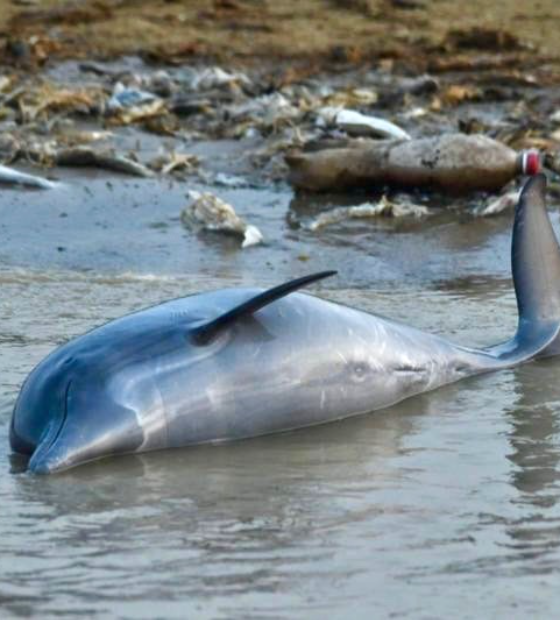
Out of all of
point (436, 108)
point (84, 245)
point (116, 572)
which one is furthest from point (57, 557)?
point (436, 108)

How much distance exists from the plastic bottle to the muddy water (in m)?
2.68

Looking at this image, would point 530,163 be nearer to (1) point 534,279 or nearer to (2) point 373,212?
(1) point 534,279

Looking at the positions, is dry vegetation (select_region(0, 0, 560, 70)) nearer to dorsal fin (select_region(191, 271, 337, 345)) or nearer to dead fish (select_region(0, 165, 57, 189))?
dead fish (select_region(0, 165, 57, 189))

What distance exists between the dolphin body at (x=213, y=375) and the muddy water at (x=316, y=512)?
74 mm

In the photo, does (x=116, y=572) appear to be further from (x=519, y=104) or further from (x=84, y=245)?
(x=519, y=104)

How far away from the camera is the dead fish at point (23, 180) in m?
11.2

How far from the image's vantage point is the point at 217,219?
10.2 metres

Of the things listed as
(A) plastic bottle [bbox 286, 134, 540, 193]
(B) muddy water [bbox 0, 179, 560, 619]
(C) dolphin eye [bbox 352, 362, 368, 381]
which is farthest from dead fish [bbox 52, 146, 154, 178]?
(C) dolphin eye [bbox 352, 362, 368, 381]

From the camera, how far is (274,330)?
612cm

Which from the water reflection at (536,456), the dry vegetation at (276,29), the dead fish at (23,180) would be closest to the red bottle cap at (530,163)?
the water reflection at (536,456)

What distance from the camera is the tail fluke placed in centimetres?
715

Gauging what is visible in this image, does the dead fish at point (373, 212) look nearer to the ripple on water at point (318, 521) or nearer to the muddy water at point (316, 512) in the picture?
the muddy water at point (316, 512)

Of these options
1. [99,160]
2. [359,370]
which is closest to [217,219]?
[99,160]

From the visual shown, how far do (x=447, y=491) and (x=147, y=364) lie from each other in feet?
3.54
